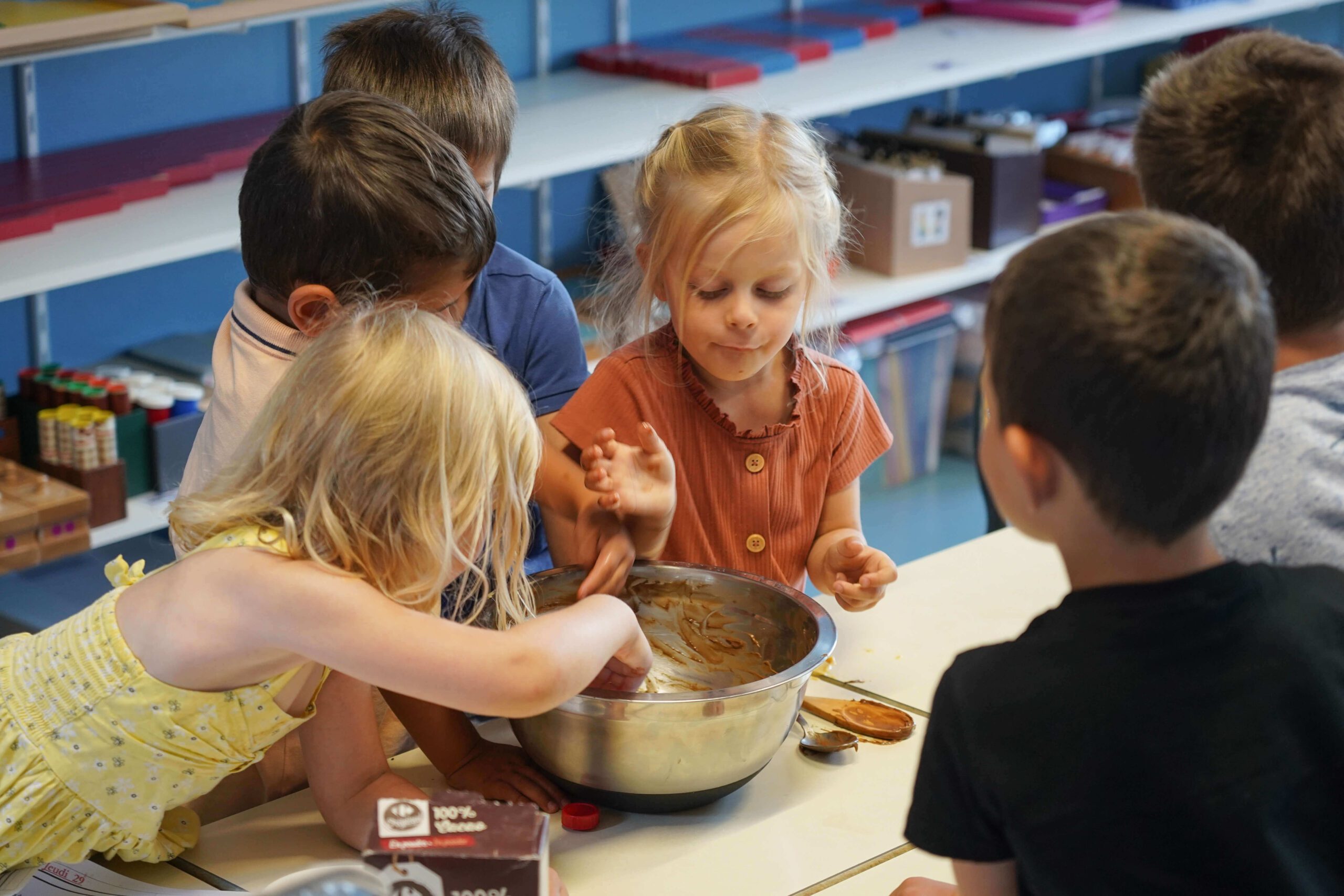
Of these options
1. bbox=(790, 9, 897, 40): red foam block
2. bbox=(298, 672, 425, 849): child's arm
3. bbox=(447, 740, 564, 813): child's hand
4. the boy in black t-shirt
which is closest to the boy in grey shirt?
the boy in black t-shirt

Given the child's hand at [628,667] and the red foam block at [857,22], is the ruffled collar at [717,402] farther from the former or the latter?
the red foam block at [857,22]

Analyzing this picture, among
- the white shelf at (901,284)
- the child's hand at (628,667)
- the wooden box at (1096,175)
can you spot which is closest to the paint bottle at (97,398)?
the child's hand at (628,667)

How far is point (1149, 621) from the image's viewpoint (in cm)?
77

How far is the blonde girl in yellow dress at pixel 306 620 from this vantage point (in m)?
1.00

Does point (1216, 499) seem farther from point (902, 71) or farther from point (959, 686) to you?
point (902, 71)

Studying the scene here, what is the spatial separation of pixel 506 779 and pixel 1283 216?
0.76 metres

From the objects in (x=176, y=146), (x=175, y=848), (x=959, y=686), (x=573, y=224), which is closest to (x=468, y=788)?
(x=175, y=848)

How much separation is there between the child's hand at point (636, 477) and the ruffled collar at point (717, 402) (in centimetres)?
15

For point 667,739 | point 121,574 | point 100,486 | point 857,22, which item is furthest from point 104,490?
point 857,22

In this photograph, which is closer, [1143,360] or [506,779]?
[1143,360]

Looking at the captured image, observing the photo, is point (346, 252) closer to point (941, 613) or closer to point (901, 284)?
point (941, 613)

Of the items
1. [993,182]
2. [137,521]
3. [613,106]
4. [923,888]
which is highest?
[613,106]

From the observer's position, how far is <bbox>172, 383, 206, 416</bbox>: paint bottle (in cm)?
231

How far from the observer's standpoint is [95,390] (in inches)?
88.7
